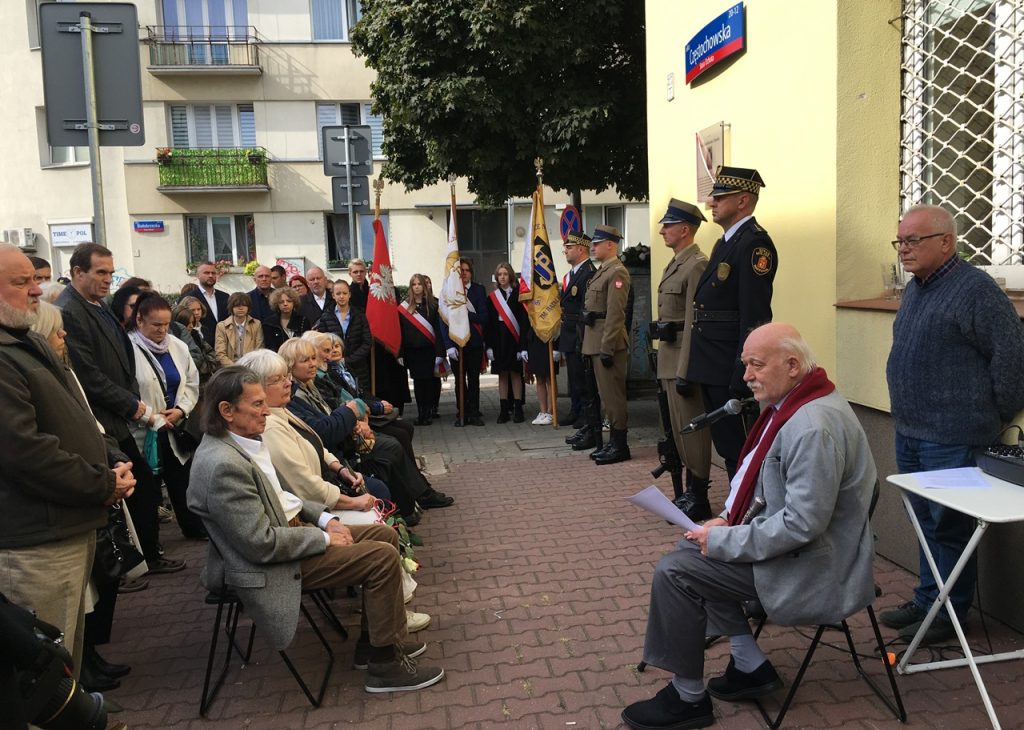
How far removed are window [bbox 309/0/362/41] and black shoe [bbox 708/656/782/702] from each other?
22265 mm

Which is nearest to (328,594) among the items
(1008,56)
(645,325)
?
(1008,56)

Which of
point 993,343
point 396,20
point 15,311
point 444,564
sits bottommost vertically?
point 444,564

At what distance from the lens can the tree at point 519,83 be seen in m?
10.5

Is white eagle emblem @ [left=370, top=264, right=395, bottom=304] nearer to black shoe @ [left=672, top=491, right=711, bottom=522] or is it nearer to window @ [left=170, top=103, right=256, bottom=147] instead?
black shoe @ [left=672, top=491, right=711, bottom=522]

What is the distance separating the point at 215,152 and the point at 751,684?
71.4 feet

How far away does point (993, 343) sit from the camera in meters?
3.41

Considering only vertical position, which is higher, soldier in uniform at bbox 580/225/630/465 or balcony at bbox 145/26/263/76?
balcony at bbox 145/26/263/76

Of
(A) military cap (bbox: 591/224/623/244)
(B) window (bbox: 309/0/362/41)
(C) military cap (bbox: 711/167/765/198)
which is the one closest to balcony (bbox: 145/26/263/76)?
(B) window (bbox: 309/0/362/41)

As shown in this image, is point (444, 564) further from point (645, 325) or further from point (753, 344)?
point (645, 325)

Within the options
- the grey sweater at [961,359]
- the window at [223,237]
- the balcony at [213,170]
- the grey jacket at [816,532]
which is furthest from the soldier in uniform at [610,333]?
the window at [223,237]

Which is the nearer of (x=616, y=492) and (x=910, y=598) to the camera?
(x=910, y=598)

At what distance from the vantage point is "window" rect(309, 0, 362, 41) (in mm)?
22297

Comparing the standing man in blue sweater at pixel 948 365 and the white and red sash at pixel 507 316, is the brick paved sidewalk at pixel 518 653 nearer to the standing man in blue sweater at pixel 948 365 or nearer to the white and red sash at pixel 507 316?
the standing man in blue sweater at pixel 948 365

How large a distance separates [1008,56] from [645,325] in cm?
691
